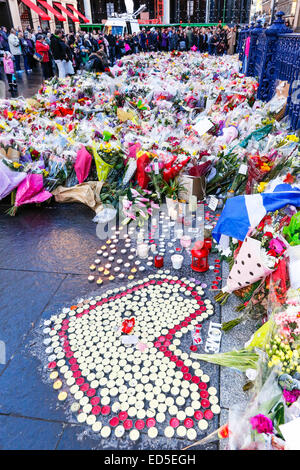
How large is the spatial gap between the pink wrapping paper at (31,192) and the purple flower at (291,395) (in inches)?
150

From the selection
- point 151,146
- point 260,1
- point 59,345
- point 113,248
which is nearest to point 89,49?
point 151,146

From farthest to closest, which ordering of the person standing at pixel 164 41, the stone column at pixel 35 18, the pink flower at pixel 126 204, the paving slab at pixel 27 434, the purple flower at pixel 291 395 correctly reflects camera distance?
the stone column at pixel 35 18 → the person standing at pixel 164 41 → the pink flower at pixel 126 204 → the paving slab at pixel 27 434 → the purple flower at pixel 291 395

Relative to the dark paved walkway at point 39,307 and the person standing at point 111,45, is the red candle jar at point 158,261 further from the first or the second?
the person standing at point 111,45

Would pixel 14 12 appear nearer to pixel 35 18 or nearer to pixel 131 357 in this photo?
pixel 35 18

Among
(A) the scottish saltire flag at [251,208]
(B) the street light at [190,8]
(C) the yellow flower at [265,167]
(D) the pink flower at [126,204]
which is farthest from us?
(B) the street light at [190,8]

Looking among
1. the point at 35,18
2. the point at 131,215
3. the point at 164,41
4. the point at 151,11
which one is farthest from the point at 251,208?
the point at 151,11

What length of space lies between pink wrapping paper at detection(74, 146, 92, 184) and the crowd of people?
8.33 meters

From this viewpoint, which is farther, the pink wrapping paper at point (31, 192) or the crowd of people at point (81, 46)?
the crowd of people at point (81, 46)

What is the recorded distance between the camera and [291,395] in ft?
5.03

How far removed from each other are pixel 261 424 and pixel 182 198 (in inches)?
129

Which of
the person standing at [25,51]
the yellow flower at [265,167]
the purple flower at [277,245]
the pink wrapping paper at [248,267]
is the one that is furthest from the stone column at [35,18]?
the purple flower at [277,245]

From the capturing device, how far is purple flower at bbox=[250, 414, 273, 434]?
4.42 ft

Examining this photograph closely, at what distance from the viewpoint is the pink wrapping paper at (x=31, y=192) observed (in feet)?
14.4

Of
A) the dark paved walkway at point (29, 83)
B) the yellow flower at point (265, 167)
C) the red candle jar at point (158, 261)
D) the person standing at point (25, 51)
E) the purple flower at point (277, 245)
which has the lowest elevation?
the red candle jar at point (158, 261)
